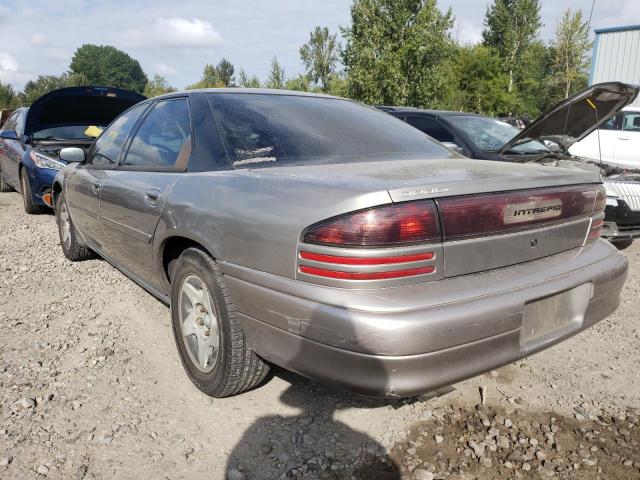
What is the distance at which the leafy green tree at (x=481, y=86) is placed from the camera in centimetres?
3319

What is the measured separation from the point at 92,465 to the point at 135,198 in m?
1.46

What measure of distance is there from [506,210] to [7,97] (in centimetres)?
4047

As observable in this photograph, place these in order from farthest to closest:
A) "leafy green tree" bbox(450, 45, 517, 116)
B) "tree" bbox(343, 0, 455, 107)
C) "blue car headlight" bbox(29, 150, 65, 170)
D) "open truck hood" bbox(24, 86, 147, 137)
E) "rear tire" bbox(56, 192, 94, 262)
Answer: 1. "leafy green tree" bbox(450, 45, 517, 116)
2. "tree" bbox(343, 0, 455, 107)
3. "open truck hood" bbox(24, 86, 147, 137)
4. "blue car headlight" bbox(29, 150, 65, 170)
5. "rear tire" bbox(56, 192, 94, 262)

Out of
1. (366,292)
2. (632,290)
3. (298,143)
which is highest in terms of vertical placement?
(298,143)

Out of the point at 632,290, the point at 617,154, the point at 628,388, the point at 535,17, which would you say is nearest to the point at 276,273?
the point at 628,388

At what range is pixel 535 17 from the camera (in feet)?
133

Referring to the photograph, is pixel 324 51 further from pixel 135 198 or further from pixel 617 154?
pixel 135 198

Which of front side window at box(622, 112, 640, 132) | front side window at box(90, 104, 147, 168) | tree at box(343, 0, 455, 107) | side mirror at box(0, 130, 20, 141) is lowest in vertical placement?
front side window at box(622, 112, 640, 132)

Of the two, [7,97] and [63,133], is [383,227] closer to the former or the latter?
[63,133]

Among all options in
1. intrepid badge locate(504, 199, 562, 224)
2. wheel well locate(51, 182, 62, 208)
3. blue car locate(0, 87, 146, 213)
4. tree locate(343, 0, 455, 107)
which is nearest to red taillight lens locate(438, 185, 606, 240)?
intrepid badge locate(504, 199, 562, 224)

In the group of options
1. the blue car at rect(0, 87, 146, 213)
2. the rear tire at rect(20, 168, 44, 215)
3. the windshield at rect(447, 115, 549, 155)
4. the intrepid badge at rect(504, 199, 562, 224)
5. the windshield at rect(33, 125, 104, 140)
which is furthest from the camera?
the windshield at rect(33, 125, 104, 140)

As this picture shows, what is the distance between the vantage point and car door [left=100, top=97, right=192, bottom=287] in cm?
276

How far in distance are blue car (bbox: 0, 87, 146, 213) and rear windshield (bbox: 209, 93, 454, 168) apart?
4.59 m

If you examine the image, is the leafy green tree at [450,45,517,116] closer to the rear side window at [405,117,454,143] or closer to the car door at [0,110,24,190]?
the rear side window at [405,117,454,143]
